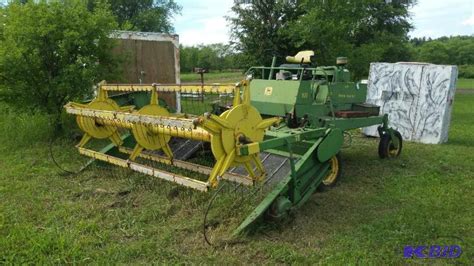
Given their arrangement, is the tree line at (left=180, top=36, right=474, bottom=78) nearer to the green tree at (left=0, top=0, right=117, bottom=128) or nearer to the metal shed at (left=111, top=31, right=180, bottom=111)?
the metal shed at (left=111, top=31, right=180, bottom=111)

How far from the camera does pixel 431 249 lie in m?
4.08

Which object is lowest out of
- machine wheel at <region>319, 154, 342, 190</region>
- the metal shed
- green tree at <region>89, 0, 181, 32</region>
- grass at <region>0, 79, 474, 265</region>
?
grass at <region>0, 79, 474, 265</region>

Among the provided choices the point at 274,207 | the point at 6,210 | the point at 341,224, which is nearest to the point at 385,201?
the point at 341,224

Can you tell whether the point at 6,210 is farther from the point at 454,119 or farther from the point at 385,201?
the point at 454,119

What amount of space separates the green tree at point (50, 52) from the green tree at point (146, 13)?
58.8 feet

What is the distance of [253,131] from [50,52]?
18.8ft

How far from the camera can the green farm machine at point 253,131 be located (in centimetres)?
417

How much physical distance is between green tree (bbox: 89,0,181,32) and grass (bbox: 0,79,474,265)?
2057 cm

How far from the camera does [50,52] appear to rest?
27.3 feet

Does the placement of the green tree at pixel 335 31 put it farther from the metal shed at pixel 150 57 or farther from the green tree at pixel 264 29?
the metal shed at pixel 150 57

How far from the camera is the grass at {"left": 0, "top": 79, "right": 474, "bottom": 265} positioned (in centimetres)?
389

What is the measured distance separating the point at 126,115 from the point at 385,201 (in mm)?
3361

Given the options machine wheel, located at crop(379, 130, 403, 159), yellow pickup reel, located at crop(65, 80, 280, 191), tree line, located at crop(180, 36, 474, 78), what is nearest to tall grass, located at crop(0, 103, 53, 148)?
yellow pickup reel, located at crop(65, 80, 280, 191)

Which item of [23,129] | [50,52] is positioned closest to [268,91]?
[50,52]
